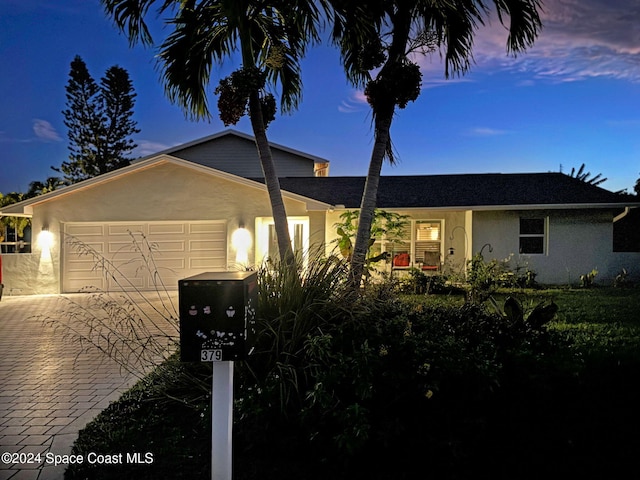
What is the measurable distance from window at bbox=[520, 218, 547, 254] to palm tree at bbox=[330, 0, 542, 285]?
874cm

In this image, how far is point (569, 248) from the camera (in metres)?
14.7

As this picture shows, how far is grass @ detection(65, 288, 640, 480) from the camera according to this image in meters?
3.24

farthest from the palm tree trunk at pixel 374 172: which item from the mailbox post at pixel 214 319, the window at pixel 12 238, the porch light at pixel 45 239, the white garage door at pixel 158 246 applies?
the window at pixel 12 238

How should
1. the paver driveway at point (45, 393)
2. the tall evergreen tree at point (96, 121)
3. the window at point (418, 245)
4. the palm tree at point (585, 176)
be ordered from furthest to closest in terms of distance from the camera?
the tall evergreen tree at point (96, 121) < the palm tree at point (585, 176) < the window at point (418, 245) < the paver driveway at point (45, 393)

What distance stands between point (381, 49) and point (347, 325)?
15.3 feet

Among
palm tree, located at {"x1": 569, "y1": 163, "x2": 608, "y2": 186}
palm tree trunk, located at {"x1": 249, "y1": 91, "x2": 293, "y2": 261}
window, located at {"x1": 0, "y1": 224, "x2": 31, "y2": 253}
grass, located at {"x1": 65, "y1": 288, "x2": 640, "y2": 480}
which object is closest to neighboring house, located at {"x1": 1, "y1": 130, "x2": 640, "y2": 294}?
palm tree trunk, located at {"x1": 249, "y1": 91, "x2": 293, "y2": 261}

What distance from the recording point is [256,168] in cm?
2028

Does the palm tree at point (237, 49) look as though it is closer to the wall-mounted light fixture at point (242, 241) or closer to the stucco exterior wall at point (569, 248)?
the wall-mounted light fixture at point (242, 241)

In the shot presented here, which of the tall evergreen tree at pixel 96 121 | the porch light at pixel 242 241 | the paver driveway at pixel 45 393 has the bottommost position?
the paver driveway at pixel 45 393

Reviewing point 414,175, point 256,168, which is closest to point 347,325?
point 414,175

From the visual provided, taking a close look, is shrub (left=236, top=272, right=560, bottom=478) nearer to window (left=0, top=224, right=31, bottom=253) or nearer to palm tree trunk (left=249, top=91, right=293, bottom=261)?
palm tree trunk (left=249, top=91, right=293, bottom=261)

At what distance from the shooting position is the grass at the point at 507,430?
3236mm

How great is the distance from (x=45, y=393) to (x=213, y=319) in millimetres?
3677

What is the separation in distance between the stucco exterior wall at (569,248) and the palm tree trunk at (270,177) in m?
9.59
